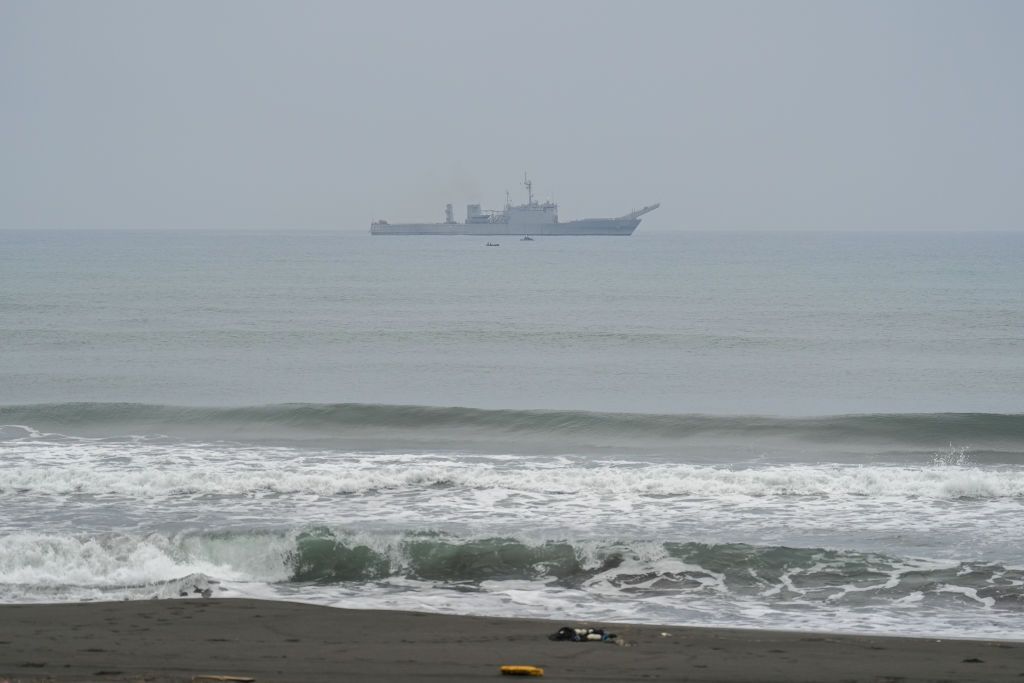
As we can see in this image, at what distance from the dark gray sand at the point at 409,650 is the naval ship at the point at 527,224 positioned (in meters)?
174

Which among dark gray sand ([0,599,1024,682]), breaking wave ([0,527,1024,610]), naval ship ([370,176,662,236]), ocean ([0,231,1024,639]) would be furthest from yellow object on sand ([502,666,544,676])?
naval ship ([370,176,662,236])

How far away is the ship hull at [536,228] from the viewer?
184 meters

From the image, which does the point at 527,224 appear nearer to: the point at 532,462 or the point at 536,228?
the point at 536,228

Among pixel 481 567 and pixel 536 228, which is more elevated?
pixel 536 228

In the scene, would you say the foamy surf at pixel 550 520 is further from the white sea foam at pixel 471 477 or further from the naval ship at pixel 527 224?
the naval ship at pixel 527 224

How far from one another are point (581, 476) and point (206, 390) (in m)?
14.6

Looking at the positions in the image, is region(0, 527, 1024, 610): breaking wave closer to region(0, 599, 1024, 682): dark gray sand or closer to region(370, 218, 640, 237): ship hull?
region(0, 599, 1024, 682): dark gray sand

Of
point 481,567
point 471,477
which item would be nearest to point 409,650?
point 481,567

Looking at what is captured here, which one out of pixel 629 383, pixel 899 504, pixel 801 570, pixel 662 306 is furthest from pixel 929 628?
pixel 662 306

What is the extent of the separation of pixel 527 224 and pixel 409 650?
175 m

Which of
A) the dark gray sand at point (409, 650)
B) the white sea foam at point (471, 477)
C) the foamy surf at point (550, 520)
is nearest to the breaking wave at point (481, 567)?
the foamy surf at point (550, 520)

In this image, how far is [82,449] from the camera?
21.5m

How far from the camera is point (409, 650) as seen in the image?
10.1 metres

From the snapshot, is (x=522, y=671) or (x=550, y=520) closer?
(x=522, y=671)
